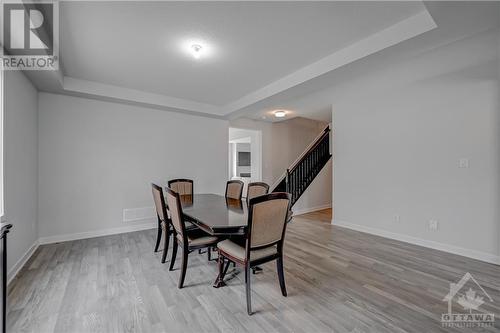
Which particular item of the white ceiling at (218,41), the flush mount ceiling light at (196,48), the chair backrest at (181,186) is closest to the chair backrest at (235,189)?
the chair backrest at (181,186)

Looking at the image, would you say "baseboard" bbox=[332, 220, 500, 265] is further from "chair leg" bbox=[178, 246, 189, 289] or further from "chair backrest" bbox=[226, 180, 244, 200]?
"chair leg" bbox=[178, 246, 189, 289]

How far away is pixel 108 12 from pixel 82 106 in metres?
2.43

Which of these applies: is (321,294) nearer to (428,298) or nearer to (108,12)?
(428,298)

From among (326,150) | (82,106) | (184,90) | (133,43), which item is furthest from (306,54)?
(326,150)

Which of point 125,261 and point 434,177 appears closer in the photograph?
point 125,261

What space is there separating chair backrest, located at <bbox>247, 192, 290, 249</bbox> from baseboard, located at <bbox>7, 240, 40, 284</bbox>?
2595mm

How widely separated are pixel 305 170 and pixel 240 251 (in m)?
4.53

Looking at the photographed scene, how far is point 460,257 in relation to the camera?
297 cm

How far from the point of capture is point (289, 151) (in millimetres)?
6902

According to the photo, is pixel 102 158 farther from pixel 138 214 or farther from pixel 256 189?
pixel 256 189

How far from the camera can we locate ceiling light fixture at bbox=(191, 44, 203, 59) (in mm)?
2529

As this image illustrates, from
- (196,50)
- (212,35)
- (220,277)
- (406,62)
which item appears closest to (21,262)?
(220,277)

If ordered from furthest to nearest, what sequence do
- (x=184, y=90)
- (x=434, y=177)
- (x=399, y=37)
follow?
(x=184, y=90), (x=434, y=177), (x=399, y=37)
